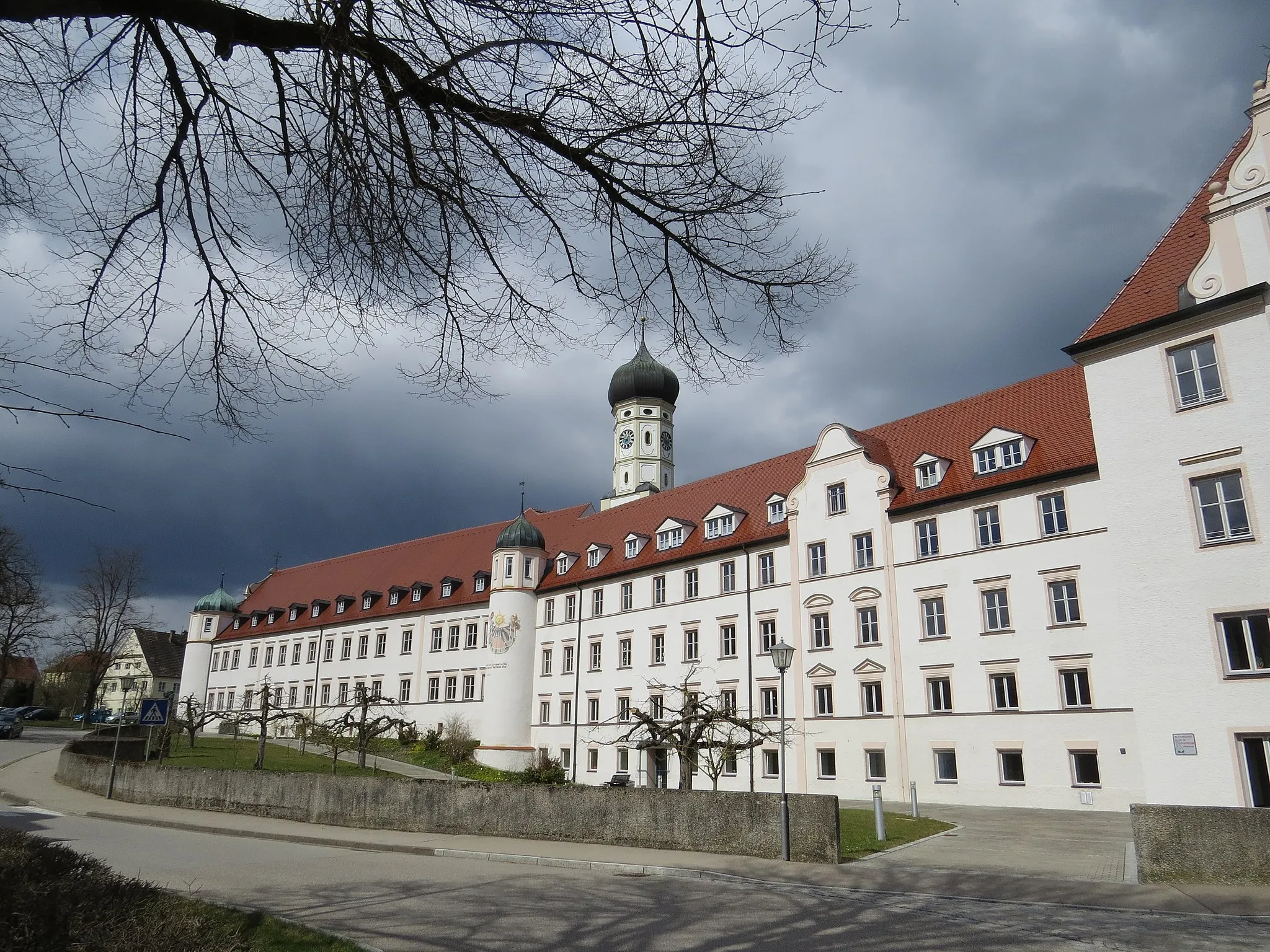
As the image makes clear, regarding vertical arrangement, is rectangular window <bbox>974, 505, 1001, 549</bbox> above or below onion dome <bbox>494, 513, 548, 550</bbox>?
below

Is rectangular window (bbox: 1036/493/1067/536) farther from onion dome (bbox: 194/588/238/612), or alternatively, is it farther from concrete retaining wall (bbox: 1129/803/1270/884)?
onion dome (bbox: 194/588/238/612)

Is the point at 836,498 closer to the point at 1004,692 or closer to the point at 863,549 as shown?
the point at 863,549

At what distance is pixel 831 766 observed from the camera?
33.4 metres

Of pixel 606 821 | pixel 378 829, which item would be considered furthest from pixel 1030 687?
pixel 378 829

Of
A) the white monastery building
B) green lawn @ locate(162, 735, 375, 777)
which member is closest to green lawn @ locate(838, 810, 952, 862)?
the white monastery building

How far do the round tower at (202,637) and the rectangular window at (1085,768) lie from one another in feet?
211

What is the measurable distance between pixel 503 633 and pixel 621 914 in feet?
130

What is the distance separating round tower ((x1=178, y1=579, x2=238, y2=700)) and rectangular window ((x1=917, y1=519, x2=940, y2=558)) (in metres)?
59.5

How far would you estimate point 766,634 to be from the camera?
3759 cm

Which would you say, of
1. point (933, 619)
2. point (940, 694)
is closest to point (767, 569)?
point (933, 619)

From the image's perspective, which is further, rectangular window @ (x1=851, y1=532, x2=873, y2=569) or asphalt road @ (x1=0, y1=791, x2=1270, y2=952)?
rectangular window @ (x1=851, y1=532, x2=873, y2=569)

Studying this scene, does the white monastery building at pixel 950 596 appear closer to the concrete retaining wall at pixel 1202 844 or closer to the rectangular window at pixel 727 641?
the rectangular window at pixel 727 641

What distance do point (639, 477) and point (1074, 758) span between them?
4104 cm

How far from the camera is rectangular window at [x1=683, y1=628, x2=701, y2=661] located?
132 feet
